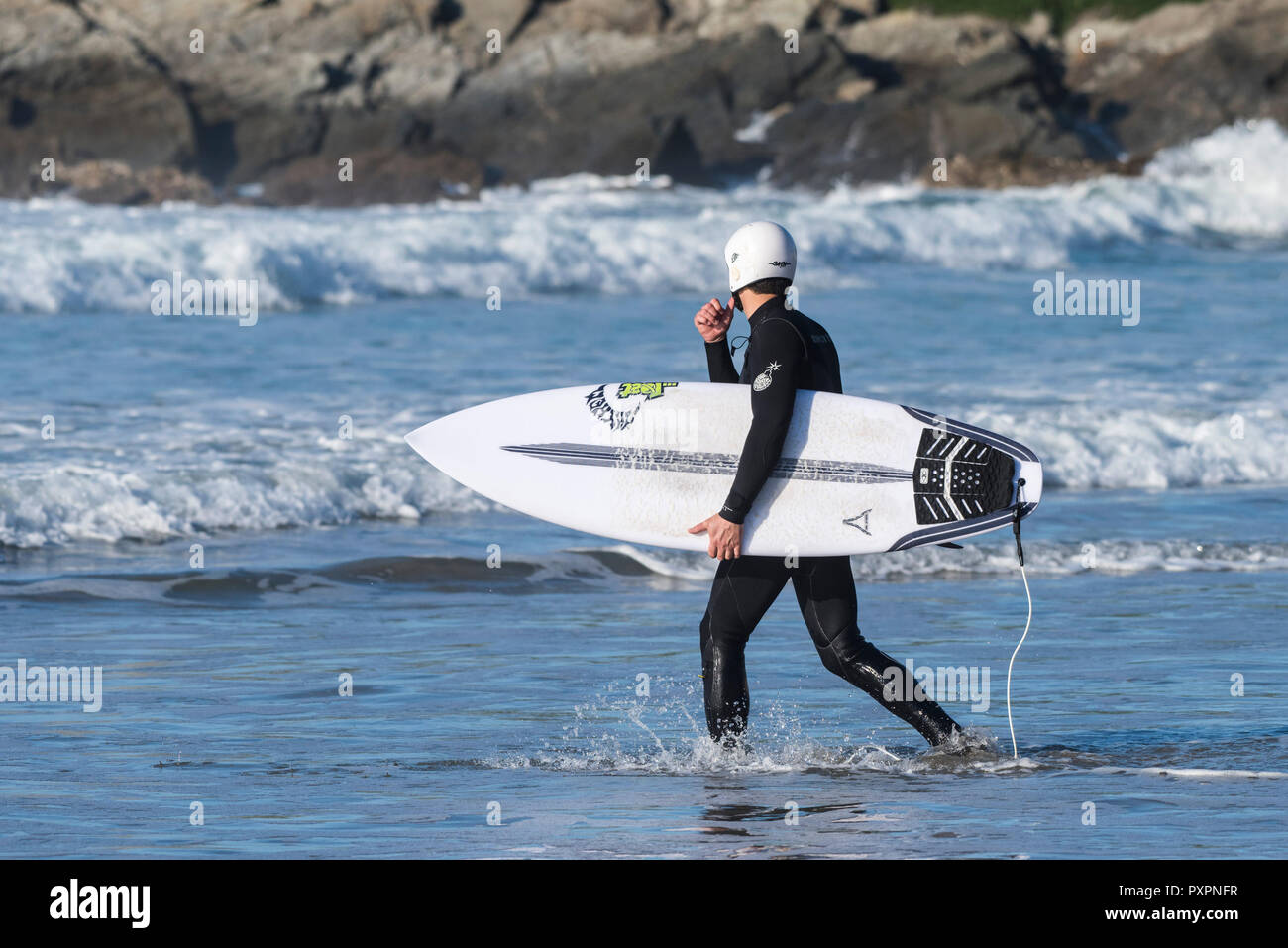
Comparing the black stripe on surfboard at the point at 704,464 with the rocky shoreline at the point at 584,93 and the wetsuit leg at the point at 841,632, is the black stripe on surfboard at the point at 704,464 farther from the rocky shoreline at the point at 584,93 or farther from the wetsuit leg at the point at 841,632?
the rocky shoreline at the point at 584,93

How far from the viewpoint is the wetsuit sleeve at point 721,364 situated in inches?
228

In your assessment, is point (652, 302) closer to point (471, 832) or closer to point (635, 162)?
point (471, 832)

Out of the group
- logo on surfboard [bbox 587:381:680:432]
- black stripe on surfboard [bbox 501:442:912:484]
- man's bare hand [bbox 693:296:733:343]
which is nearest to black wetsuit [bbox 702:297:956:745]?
man's bare hand [bbox 693:296:733:343]

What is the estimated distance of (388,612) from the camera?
8289 mm

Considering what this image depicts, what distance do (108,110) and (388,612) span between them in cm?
4436

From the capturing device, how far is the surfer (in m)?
5.45

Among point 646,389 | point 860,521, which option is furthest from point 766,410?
point 646,389

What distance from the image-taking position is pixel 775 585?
18.4 feet

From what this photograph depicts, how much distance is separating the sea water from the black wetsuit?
20 centimetres

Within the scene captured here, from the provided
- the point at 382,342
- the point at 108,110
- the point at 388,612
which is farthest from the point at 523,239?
the point at 108,110

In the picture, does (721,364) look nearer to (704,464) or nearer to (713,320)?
(713,320)

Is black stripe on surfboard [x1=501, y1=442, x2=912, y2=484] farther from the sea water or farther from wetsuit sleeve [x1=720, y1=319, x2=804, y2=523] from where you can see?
the sea water

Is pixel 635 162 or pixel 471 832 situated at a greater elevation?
pixel 635 162

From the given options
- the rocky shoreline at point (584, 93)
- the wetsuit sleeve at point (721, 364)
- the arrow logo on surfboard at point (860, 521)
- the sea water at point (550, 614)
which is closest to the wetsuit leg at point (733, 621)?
the sea water at point (550, 614)
